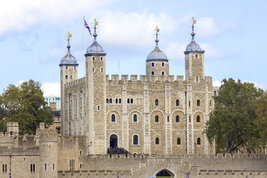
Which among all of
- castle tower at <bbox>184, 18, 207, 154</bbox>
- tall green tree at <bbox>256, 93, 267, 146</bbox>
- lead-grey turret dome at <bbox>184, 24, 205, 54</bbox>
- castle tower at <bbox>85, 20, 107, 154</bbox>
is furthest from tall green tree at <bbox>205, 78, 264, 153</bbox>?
castle tower at <bbox>85, 20, 107, 154</bbox>

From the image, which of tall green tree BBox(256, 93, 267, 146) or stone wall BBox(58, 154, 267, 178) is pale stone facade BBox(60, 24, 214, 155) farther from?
tall green tree BBox(256, 93, 267, 146)

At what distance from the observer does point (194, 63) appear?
123 meters

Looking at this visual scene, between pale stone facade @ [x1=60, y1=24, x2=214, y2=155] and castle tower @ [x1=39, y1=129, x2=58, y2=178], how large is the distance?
20.9 metres

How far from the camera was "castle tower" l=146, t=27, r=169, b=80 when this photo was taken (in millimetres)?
124062

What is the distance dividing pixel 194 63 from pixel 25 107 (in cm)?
2418

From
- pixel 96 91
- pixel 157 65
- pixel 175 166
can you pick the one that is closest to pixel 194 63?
pixel 157 65

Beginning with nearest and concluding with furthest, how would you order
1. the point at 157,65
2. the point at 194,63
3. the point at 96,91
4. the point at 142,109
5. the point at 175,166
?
the point at 175,166 → the point at 96,91 → the point at 142,109 → the point at 194,63 → the point at 157,65

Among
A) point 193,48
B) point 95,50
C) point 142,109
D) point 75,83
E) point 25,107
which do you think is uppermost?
point 193,48

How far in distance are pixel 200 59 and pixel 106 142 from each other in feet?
57.8

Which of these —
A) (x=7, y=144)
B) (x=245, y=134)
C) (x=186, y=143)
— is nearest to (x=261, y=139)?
(x=245, y=134)

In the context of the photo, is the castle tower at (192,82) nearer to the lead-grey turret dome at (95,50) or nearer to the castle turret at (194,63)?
the castle turret at (194,63)

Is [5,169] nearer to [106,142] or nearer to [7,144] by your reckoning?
[7,144]

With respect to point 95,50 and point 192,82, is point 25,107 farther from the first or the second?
point 192,82

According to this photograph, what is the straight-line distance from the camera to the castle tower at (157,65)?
124062 mm
